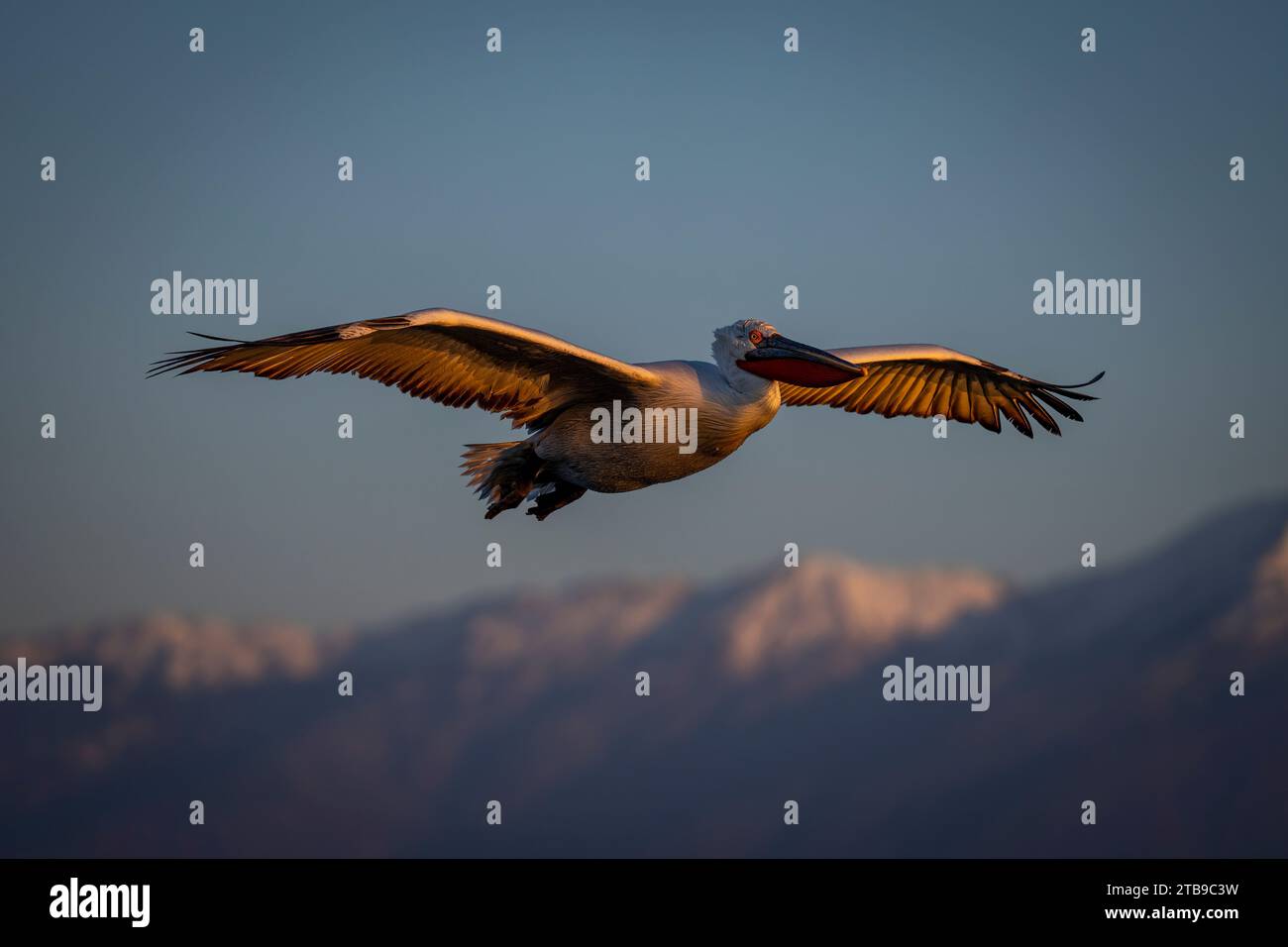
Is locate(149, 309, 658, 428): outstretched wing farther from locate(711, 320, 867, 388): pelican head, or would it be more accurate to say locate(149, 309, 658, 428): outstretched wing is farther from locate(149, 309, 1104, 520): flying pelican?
locate(711, 320, 867, 388): pelican head

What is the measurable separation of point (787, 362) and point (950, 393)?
11.1 ft

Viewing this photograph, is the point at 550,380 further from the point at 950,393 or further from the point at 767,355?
the point at 950,393

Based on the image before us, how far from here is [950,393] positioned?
14.7m

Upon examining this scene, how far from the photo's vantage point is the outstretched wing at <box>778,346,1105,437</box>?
1411 cm

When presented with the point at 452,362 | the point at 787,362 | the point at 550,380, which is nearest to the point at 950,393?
the point at 787,362

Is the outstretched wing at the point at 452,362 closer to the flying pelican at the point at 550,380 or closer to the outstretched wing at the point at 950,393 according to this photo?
the flying pelican at the point at 550,380

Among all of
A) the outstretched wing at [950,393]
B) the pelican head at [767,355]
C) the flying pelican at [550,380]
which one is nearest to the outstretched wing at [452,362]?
Result: the flying pelican at [550,380]

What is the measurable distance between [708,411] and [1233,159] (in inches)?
417

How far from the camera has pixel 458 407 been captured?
12.3 meters

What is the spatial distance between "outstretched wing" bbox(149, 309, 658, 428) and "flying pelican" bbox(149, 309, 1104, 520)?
0.03 ft

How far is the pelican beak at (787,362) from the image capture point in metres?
11.9

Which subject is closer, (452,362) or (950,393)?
(452,362)

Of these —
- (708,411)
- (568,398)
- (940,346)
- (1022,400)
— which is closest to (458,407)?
(568,398)

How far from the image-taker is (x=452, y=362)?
12008 mm
